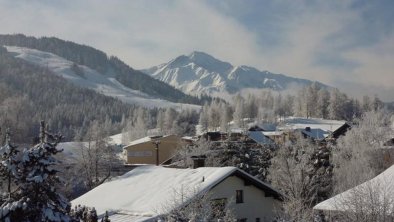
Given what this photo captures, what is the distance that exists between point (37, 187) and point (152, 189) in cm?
1535

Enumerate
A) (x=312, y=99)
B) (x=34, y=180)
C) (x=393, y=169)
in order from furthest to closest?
(x=312, y=99) < (x=393, y=169) < (x=34, y=180)

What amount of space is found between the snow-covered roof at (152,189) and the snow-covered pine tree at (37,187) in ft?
33.9

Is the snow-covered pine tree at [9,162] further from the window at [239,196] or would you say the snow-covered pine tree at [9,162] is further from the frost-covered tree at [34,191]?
the window at [239,196]

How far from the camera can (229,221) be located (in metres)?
19.7

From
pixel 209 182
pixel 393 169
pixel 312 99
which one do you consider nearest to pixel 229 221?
pixel 209 182

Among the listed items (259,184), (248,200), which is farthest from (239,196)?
(259,184)

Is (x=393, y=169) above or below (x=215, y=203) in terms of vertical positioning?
above

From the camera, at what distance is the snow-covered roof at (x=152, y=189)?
83.2 ft

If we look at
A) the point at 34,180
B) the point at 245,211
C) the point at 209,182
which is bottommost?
the point at 245,211

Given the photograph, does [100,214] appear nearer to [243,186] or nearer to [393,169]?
[243,186]

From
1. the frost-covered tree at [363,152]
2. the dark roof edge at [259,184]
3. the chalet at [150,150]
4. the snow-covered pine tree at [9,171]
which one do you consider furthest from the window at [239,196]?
the chalet at [150,150]

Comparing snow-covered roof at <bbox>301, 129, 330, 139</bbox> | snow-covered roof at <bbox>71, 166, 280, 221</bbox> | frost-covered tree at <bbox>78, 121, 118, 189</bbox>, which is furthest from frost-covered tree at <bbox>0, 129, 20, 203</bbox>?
snow-covered roof at <bbox>301, 129, 330, 139</bbox>

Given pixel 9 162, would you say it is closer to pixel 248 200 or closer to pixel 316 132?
pixel 248 200

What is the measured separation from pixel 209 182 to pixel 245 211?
4970mm
